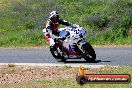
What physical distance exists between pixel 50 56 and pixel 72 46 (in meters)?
2.60

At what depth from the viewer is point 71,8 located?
112 ft

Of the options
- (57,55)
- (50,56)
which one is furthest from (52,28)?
(50,56)

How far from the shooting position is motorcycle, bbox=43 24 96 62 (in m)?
18.8

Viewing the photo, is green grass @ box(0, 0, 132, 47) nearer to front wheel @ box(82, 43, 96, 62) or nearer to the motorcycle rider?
front wheel @ box(82, 43, 96, 62)

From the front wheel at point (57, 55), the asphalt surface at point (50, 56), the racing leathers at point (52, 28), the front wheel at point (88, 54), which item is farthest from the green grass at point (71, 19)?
the racing leathers at point (52, 28)

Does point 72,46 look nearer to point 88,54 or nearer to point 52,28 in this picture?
point 88,54

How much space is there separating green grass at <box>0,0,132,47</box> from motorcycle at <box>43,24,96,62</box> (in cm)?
659

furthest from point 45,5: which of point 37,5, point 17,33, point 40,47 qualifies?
point 40,47

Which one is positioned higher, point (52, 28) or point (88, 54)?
point (52, 28)

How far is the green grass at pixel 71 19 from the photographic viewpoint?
27.0 metres

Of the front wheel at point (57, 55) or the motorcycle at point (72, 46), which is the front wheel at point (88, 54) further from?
the front wheel at point (57, 55)

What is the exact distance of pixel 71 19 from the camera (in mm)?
31391

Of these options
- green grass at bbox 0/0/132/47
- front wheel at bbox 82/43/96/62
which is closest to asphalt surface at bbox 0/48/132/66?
front wheel at bbox 82/43/96/62

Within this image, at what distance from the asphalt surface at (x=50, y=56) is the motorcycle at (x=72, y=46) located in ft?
0.90
